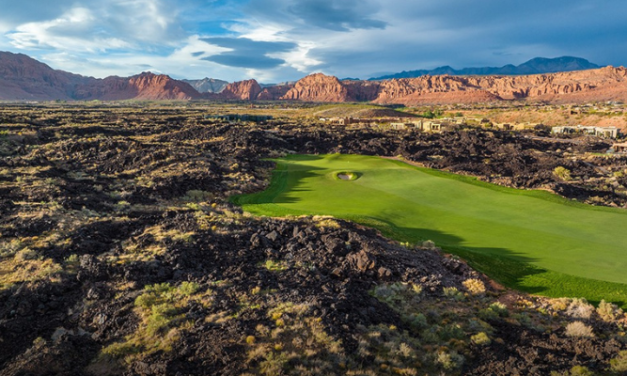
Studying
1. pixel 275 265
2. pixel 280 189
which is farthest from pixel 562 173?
pixel 275 265

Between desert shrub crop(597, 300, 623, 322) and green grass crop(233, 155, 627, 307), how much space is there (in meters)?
0.61

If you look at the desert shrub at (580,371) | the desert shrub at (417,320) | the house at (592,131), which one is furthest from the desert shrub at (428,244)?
the house at (592,131)

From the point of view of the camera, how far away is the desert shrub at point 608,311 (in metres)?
10.2

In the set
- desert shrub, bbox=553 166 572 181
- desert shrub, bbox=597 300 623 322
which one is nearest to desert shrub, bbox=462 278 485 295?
desert shrub, bbox=597 300 623 322

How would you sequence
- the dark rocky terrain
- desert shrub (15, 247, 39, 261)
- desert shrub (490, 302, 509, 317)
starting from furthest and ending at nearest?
desert shrub (15, 247, 39, 261) → desert shrub (490, 302, 509, 317) → the dark rocky terrain

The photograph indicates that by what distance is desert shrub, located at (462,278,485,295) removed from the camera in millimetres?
11953

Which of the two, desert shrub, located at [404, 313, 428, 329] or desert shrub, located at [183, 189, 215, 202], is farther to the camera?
desert shrub, located at [183, 189, 215, 202]

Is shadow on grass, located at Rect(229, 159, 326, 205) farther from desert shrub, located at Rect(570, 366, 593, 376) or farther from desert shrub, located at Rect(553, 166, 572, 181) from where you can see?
desert shrub, located at Rect(553, 166, 572, 181)

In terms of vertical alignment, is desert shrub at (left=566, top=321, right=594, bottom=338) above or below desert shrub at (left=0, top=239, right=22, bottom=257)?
below

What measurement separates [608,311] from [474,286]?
3509 millimetres

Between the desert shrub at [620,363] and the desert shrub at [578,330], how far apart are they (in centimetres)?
98

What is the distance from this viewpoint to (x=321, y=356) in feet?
25.3

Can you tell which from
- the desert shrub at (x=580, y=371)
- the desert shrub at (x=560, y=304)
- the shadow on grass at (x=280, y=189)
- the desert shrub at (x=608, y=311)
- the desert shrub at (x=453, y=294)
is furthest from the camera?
the shadow on grass at (x=280, y=189)

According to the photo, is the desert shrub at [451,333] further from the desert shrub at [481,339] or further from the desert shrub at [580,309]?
the desert shrub at [580,309]
